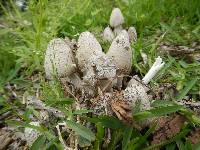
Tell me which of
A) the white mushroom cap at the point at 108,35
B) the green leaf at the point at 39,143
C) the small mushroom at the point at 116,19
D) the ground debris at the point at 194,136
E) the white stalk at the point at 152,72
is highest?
the small mushroom at the point at 116,19

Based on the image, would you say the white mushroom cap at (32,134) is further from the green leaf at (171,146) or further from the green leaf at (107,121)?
the green leaf at (171,146)

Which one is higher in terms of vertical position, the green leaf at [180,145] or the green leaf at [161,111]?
the green leaf at [161,111]

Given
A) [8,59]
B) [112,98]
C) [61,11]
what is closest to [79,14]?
[61,11]

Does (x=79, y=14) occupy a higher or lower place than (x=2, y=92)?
higher

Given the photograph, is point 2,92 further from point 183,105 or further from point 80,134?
point 183,105

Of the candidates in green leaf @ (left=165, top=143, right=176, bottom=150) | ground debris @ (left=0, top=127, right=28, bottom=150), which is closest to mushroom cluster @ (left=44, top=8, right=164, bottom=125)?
green leaf @ (left=165, top=143, right=176, bottom=150)

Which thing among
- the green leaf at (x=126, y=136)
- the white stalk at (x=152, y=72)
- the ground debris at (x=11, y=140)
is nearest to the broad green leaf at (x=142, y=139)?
the green leaf at (x=126, y=136)
